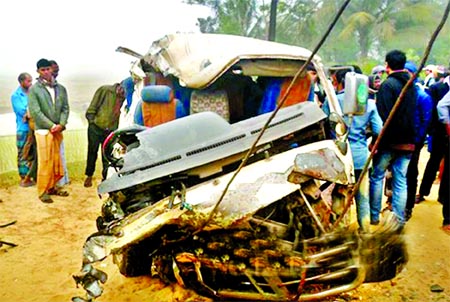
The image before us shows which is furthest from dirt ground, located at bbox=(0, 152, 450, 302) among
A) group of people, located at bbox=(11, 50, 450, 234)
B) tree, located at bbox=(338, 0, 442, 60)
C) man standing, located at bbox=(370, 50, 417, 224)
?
tree, located at bbox=(338, 0, 442, 60)

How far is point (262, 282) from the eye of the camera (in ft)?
9.36

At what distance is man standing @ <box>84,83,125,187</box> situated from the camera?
274 inches

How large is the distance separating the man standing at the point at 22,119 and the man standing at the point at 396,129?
16.4 ft

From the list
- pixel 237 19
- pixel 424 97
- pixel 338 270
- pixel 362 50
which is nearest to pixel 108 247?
pixel 338 270

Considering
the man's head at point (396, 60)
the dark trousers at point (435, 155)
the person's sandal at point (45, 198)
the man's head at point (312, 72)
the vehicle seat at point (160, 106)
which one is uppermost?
the man's head at point (396, 60)

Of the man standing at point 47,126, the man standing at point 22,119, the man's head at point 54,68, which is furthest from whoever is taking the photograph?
the man standing at point 22,119

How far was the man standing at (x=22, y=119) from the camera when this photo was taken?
22.3ft

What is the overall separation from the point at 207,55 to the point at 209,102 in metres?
0.42

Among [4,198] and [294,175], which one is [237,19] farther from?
[294,175]

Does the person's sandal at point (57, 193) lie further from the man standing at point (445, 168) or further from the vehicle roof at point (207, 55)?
the man standing at point (445, 168)

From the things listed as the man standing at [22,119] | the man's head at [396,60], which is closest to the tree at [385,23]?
the man standing at [22,119]

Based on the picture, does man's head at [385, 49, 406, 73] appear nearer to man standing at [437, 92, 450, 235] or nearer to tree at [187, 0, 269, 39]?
man standing at [437, 92, 450, 235]

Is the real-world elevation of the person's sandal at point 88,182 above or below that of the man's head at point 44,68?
below

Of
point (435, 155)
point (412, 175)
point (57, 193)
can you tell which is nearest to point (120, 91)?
point (57, 193)
